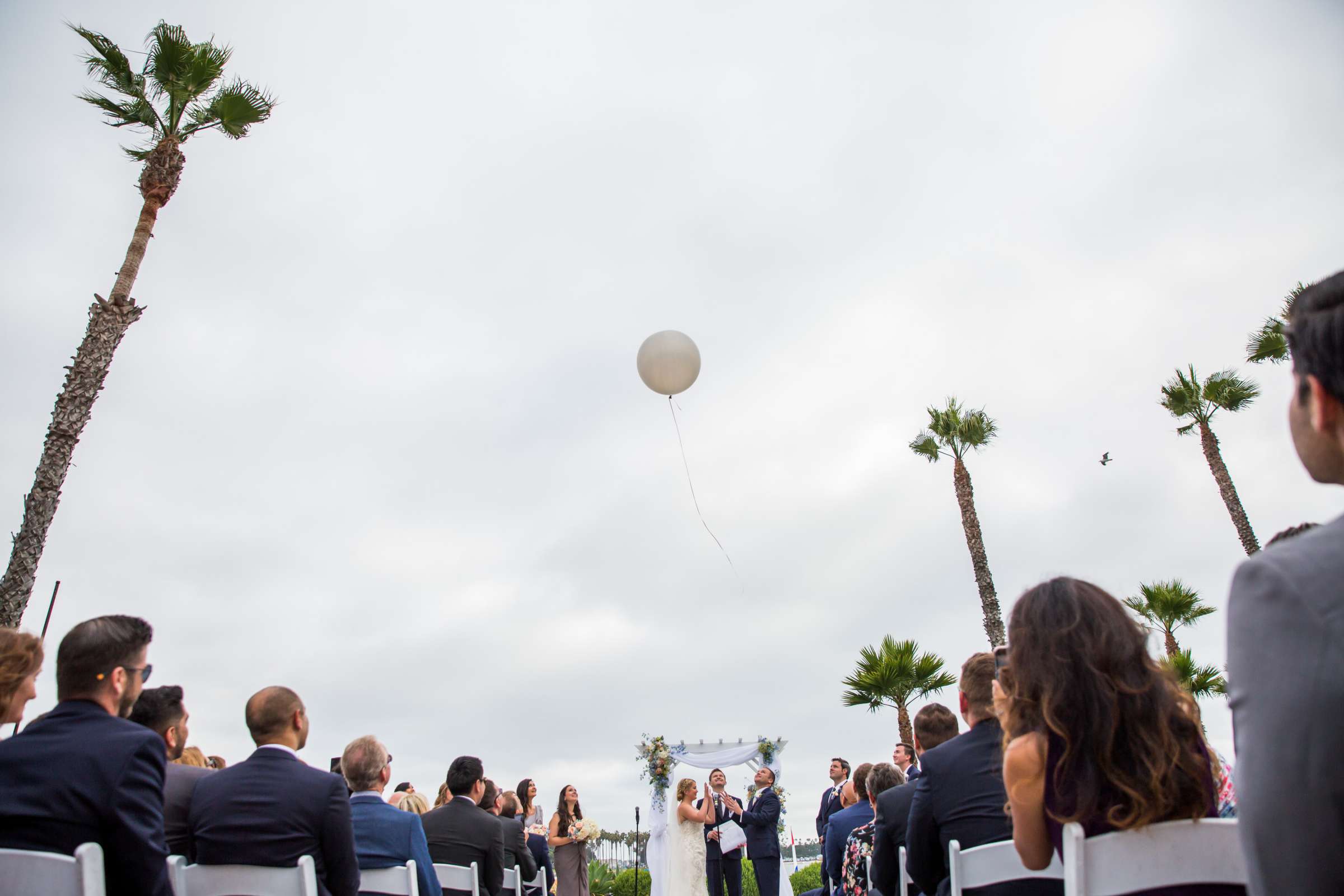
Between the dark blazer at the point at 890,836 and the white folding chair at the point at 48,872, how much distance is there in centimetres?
356

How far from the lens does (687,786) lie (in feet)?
35.7

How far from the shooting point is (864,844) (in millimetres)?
5566

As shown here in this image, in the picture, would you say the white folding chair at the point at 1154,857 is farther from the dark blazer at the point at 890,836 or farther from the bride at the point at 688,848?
the bride at the point at 688,848

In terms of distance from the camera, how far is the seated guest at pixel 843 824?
21.1 ft

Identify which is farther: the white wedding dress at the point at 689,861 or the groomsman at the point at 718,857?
the white wedding dress at the point at 689,861

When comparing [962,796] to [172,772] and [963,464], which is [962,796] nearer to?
[172,772]

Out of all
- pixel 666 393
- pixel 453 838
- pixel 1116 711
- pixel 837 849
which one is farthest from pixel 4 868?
pixel 666 393

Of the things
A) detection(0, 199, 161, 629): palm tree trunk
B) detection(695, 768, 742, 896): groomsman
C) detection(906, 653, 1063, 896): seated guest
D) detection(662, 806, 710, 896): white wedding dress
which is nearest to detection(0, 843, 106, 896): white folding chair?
detection(906, 653, 1063, 896): seated guest

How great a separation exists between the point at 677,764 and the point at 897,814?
1278 cm

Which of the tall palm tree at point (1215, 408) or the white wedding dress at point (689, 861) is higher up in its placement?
the tall palm tree at point (1215, 408)

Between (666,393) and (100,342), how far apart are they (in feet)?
21.4

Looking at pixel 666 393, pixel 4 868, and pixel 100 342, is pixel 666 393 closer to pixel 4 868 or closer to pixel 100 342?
pixel 100 342

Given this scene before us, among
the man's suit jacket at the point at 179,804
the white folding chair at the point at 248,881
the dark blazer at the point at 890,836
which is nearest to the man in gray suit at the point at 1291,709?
the white folding chair at the point at 248,881

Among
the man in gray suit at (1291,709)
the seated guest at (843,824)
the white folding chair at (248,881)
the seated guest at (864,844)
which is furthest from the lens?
the seated guest at (843,824)
